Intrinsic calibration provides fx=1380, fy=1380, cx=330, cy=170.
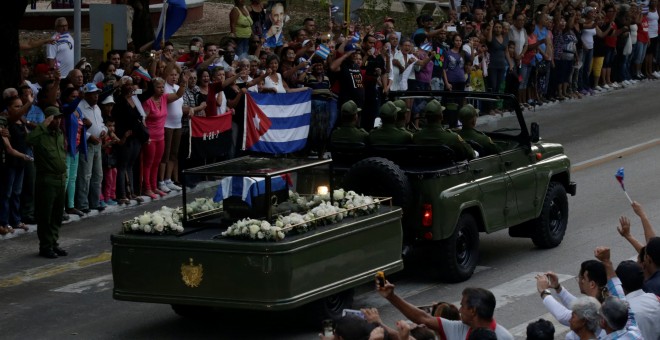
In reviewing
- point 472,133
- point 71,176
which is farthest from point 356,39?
point 472,133

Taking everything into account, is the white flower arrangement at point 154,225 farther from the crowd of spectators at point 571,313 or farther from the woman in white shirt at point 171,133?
the woman in white shirt at point 171,133

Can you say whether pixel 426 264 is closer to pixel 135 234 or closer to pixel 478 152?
pixel 478 152

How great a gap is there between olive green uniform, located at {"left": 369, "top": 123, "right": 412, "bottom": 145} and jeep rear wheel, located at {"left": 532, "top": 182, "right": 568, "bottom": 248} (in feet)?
7.79

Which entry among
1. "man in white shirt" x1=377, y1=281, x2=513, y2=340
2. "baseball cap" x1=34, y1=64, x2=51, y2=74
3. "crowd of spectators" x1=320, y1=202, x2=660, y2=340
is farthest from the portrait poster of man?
"man in white shirt" x1=377, y1=281, x2=513, y2=340

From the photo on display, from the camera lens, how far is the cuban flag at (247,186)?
43.0 ft

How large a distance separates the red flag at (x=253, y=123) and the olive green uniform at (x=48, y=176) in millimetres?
5210

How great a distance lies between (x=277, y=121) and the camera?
21.7 metres

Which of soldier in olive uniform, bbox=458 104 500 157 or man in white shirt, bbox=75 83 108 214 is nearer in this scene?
soldier in olive uniform, bbox=458 104 500 157

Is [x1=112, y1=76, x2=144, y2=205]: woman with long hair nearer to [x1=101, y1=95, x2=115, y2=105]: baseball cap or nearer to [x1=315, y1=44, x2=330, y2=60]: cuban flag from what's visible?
[x1=101, y1=95, x2=115, y2=105]: baseball cap

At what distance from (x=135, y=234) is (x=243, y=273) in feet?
4.16

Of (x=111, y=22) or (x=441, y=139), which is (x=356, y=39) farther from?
(x=441, y=139)

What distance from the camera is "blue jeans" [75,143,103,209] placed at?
729 inches

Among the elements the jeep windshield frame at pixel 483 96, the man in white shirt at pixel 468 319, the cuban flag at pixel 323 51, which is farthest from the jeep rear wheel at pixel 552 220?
the man in white shirt at pixel 468 319

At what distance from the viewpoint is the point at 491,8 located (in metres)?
29.9
